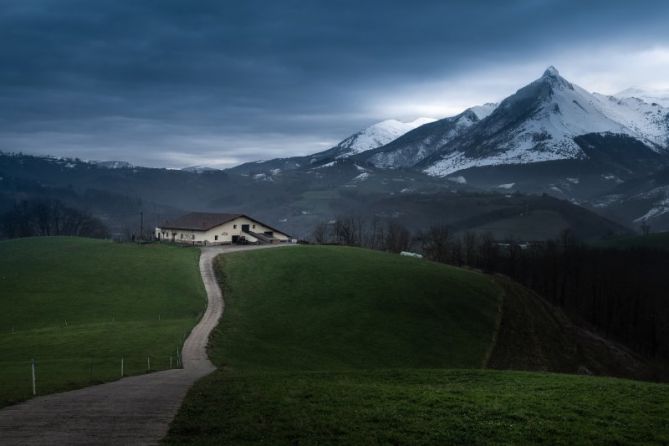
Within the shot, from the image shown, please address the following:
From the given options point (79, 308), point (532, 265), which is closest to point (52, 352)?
point (79, 308)

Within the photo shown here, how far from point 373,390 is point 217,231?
86.1m

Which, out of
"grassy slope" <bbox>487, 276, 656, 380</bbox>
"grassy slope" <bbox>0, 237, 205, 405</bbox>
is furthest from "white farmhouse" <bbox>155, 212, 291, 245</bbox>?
"grassy slope" <bbox>487, 276, 656, 380</bbox>

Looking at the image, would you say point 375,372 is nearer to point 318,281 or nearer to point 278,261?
point 318,281

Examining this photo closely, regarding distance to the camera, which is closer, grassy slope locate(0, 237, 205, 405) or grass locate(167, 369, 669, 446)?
grass locate(167, 369, 669, 446)

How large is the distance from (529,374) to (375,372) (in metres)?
10.9

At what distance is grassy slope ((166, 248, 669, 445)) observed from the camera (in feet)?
72.8

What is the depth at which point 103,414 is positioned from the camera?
2516 centimetres

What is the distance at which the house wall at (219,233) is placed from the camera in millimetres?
110125

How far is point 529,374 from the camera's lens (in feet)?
126

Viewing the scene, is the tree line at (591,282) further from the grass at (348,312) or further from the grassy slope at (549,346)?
the grass at (348,312)

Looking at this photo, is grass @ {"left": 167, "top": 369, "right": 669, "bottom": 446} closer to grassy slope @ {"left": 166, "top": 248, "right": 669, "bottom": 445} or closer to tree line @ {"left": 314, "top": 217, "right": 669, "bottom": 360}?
grassy slope @ {"left": 166, "top": 248, "right": 669, "bottom": 445}

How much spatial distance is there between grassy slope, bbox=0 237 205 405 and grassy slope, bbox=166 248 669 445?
22.4 ft

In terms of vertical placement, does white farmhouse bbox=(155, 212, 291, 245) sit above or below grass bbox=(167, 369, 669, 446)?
above

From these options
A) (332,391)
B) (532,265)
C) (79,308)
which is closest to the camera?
(332,391)
